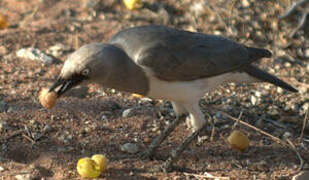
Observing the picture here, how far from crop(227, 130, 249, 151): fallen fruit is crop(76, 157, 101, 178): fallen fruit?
145 centimetres

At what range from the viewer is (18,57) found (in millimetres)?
7242

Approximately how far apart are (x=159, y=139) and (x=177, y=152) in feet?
1.03

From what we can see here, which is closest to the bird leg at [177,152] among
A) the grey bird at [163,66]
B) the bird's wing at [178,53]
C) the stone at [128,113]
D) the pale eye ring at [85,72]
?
the grey bird at [163,66]

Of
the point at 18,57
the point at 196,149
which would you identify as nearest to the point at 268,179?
the point at 196,149

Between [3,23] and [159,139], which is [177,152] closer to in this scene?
[159,139]

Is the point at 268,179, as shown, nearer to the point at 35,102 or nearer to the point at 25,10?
the point at 35,102

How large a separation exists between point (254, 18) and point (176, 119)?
3585mm

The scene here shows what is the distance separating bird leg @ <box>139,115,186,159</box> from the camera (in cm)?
534

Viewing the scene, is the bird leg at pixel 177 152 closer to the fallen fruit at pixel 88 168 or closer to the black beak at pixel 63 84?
the fallen fruit at pixel 88 168

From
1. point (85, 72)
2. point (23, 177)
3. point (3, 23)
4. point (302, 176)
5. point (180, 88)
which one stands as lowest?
point (302, 176)

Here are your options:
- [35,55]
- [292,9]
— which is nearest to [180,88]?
[35,55]

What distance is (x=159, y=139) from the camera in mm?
5441

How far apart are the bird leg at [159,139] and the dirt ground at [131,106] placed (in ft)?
0.37

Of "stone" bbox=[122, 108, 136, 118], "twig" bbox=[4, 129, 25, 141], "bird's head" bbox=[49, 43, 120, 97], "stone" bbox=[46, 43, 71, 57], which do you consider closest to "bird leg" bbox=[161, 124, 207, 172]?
"stone" bbox=[122, 108, 136, 118]
